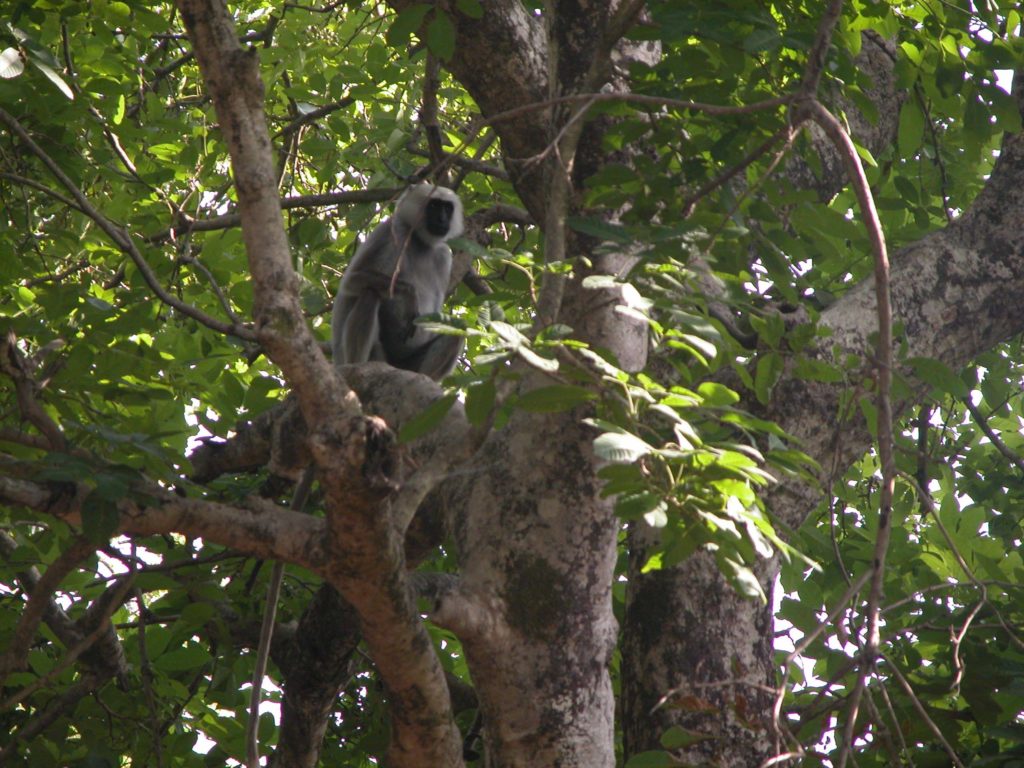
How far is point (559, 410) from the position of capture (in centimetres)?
167

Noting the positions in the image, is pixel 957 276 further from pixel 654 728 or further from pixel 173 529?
pixel 173 529

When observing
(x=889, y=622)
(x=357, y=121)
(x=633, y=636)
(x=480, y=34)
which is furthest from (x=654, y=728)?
(x=357, y=121)

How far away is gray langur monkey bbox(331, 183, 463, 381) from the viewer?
17.0ft

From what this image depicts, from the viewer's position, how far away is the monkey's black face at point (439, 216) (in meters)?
5.69

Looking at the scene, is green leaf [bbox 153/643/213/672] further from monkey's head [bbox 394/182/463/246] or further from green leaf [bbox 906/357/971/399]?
monkey's head [bbox 394/182/463/246]

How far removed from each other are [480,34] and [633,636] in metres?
1.62

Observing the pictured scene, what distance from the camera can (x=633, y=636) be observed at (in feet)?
8.47

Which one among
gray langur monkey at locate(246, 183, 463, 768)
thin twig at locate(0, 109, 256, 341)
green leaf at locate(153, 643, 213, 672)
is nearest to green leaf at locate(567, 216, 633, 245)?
thin twig at locate(0, 109, 256, 341)

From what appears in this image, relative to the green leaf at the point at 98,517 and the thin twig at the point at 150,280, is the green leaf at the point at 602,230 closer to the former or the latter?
the thin twig at the point at 150,280

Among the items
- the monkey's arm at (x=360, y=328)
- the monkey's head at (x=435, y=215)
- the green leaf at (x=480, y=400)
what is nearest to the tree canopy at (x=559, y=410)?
the green leaf at (x=480, y=400)

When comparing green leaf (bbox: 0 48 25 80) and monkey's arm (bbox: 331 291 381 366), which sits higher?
monkey's arm (bbox: 331 291 381 366)

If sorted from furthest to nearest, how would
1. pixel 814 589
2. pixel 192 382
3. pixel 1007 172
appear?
pixel 192 382 < pixel 814 589 < pixel 1007 172

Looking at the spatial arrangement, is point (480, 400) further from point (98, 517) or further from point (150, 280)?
point (150, 280)

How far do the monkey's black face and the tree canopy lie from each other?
3.83ft
